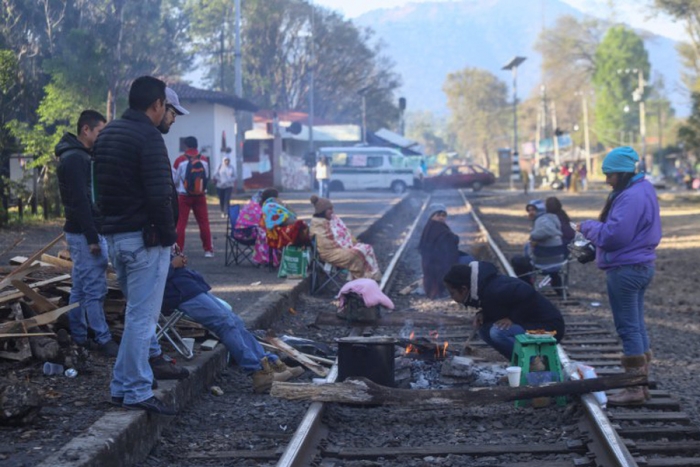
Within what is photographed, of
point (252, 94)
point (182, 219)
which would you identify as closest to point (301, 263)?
point (182, 219)

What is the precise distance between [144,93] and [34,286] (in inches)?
101

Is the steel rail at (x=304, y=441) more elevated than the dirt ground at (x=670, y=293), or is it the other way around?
the steel rail at (x=304, y=441)

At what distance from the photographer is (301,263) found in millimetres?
13625

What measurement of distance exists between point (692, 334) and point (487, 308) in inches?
157

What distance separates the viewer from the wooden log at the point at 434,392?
6.78m

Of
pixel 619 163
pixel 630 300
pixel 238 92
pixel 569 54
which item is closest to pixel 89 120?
pixel 619 163

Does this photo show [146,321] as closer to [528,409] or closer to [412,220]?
[528,409]

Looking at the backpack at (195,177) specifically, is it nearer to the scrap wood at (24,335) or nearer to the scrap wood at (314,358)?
the scrap wood at (314,358)

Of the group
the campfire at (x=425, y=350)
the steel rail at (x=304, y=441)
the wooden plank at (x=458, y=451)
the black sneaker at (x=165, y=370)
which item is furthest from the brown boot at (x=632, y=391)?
the black sneaker at (x=165, y=370)

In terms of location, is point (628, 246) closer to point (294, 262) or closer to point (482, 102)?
point (294, 262)

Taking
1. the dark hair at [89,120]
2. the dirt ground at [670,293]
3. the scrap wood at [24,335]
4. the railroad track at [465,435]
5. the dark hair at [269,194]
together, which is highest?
the dark hair at [89,120]

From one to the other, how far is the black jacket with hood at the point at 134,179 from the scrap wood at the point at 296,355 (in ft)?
8.56

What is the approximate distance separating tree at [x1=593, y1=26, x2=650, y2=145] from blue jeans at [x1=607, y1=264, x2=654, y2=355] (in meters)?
94.1

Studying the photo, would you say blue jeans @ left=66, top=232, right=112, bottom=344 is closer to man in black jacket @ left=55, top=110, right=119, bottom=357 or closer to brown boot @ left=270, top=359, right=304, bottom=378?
man in black jacket @ left=55, top=110, right=119, bottom=357
